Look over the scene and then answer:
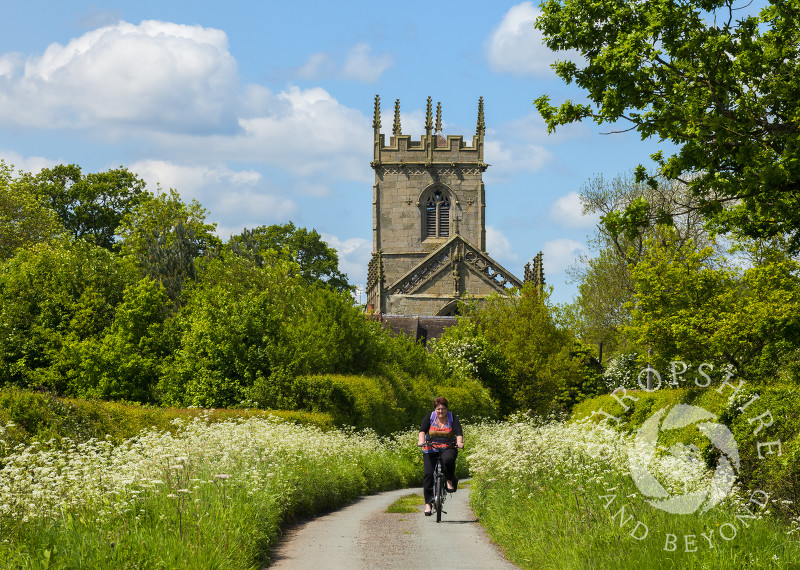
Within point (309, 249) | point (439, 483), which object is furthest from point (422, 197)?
point (439, 483)

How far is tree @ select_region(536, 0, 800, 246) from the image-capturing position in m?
11.5

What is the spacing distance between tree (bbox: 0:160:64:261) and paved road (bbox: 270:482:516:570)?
129 ft

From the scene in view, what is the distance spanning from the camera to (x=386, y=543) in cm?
1123

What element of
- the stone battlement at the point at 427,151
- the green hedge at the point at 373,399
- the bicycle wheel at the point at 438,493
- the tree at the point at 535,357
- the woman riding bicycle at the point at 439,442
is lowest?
the bicycle wheel at the point at 438,493

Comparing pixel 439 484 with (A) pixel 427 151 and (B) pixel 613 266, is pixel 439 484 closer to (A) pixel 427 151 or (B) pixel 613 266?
(B) pixel 613 266

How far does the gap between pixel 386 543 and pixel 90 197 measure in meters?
58.9

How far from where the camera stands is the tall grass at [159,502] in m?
7.65

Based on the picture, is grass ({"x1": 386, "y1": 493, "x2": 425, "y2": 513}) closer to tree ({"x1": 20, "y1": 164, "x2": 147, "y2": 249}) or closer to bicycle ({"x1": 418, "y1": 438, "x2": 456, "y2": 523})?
bicycle ({"x1": 418, "y1": 438, "x2": 456, "y2": 523})

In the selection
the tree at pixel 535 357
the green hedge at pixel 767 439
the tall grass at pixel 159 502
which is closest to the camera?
the tall grass at pixel 159 502

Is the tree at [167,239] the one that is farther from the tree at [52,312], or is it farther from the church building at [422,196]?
the church building at [422,196]

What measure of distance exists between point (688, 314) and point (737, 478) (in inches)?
707

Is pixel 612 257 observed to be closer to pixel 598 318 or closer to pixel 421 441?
pixel 598 318

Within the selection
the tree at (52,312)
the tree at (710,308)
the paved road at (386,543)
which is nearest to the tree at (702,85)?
the paved road at (386,543)

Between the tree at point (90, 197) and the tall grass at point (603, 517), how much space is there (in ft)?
183
